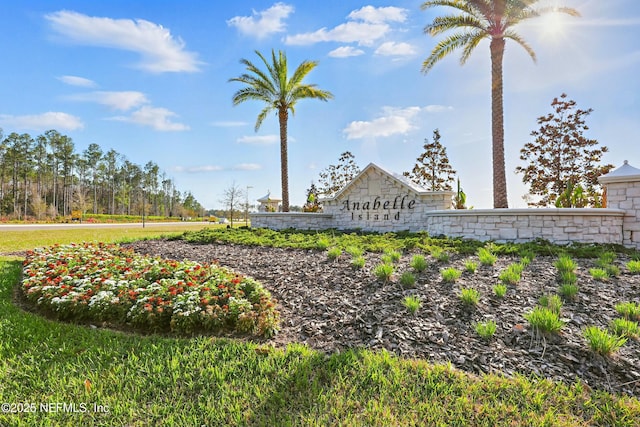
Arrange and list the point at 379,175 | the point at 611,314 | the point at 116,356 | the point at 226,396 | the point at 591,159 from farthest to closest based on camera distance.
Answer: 1. the point at 591,159
2. the point at 379,175
3. the point at 611,314
4. the point at 116,356
5. the point at 226,396

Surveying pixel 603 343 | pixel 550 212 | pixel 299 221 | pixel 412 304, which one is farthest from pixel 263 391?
pixel 299 221

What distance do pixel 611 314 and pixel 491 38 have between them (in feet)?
32.2

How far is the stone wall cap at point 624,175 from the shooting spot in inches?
321

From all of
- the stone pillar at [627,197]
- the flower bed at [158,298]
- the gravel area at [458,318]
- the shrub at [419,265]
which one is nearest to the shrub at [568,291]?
the gravel area at [458,318]

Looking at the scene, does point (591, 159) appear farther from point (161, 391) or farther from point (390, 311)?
point (161, 391)

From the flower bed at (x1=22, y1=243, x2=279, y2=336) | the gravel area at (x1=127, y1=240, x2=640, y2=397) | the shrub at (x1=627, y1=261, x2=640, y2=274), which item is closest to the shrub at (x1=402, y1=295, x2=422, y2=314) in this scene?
the gravel area at (x1=127, y1=240, x2=640, y2=397)

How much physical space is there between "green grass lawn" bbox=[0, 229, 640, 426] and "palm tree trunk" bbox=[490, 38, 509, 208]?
27.6 ft

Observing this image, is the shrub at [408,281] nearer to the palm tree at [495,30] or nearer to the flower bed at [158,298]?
the flower bed at [158,298]

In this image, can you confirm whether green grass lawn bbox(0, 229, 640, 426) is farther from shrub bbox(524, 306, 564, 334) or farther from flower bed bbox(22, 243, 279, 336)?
shrub bbox(524, 306, 564, 334)

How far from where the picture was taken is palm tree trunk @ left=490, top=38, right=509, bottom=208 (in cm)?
1018

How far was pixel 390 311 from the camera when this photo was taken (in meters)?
4.14

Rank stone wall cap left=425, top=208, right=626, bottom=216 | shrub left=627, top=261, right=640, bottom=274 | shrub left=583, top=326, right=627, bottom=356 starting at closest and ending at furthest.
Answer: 1. shrub left=583, top=326, right=627, bottom=356
2. shrub left=627, top=261, right=640, bottom=274
3. stone wall cap left=425, top=208, right=626, bottom=216

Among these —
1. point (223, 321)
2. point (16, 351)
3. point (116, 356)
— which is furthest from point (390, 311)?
point (16, 351)

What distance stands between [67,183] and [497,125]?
5524 cm
